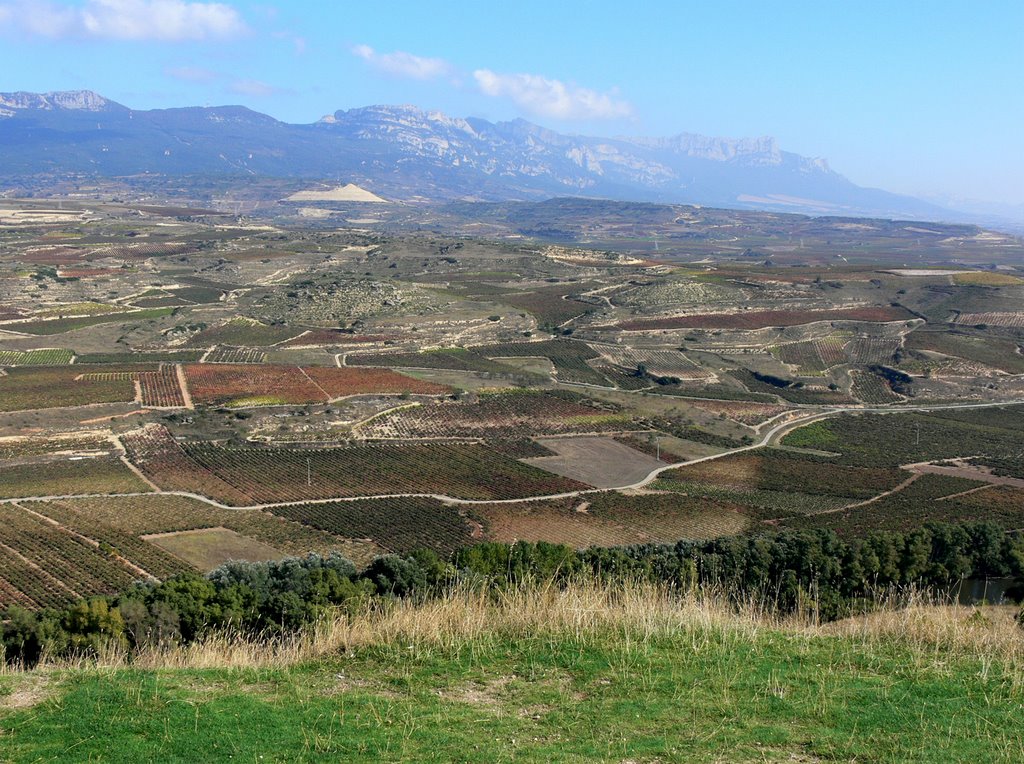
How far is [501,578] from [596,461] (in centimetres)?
3755

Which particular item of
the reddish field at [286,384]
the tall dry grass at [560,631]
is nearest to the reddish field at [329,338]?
the reddish field at [286,384]

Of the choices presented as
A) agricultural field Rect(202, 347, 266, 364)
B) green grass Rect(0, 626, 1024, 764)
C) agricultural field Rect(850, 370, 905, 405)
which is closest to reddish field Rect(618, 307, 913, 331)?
agricultural field Rect(850, 370, 905, 405)

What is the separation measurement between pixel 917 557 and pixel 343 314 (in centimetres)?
8885

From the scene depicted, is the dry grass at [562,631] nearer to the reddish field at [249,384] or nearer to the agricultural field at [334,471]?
the agricultural field at [334,471]

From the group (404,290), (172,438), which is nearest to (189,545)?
(172,438)

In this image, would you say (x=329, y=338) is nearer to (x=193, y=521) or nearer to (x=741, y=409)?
(x=741, y=409)

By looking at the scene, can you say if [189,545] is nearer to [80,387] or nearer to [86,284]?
[80,387]

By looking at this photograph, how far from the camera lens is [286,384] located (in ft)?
260

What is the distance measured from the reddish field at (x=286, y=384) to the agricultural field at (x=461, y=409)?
42 cm

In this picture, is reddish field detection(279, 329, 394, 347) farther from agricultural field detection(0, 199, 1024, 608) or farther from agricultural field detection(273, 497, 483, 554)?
agricultural field detection(273, 497, 483, 554)

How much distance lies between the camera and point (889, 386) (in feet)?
297

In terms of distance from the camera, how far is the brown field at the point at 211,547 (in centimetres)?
4138

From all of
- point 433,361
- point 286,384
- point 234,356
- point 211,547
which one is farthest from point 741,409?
point 211,547

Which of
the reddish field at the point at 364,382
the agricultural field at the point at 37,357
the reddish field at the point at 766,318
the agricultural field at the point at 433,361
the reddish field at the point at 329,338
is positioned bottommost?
the agricultural field at the point at 37,357
